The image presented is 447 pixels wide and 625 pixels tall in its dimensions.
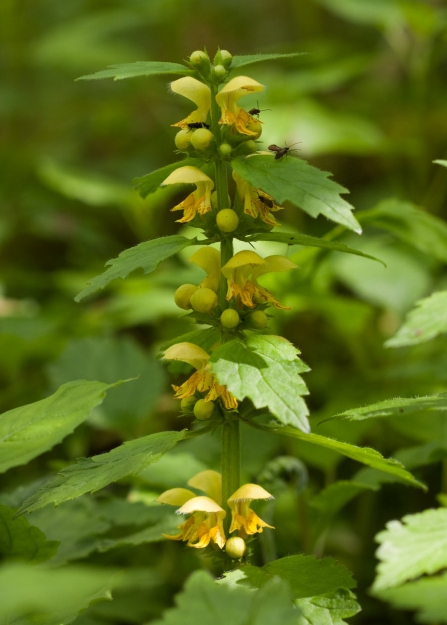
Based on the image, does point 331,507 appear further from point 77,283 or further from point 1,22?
point 1,22

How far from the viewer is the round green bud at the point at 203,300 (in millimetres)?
881

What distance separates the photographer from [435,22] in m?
2.81

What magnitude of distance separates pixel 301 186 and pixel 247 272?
180 millimetres

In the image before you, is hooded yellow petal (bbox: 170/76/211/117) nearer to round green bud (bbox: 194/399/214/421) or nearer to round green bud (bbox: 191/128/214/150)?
round green bud (bbox: 191/128/214/150)

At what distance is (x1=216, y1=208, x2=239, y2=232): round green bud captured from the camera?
0.86 metres

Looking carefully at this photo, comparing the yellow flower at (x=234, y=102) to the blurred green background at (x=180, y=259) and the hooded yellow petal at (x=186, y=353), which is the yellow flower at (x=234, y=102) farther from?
the blurred green background at (x=180, y=259)

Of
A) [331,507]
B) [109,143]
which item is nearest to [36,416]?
[331,507]

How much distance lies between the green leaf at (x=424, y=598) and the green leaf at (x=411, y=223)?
732mm

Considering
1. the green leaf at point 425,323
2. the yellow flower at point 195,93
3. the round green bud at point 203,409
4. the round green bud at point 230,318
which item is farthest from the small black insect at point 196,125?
the green leaf at point 425,323

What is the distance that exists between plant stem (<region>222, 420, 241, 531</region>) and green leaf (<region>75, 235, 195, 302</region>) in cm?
25

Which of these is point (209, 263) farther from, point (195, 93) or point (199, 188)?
point (195, 93)

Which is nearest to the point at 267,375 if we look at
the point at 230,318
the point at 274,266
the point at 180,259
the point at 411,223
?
the point at 230,318

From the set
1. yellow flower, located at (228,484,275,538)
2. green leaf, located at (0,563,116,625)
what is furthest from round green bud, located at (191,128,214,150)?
green leaf, located at (0,563,116,625)

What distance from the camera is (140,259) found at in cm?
85
